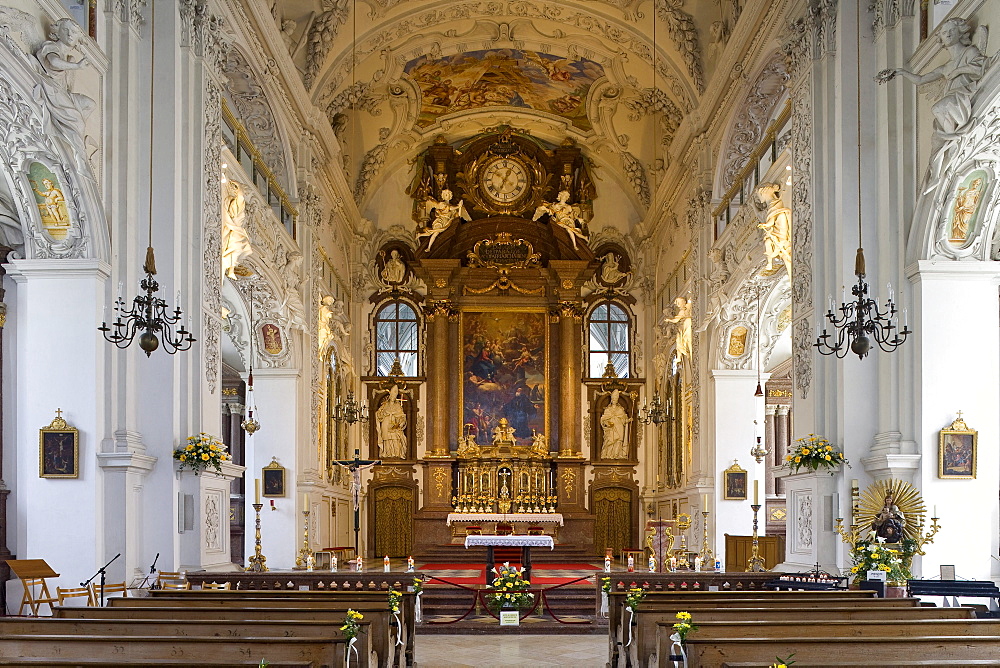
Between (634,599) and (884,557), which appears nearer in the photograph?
(634,599)

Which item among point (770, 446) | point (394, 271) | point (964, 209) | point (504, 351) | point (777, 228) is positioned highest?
point (394, 271)

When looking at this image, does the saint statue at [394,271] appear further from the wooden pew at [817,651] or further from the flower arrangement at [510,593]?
the wooden pew at [817,651]

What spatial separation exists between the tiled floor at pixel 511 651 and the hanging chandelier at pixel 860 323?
176 inches

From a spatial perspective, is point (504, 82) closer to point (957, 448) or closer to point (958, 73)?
point (958, 73)

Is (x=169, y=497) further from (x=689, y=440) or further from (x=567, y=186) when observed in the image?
(x=567, y=186)

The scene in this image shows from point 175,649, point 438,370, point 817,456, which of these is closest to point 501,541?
point 817,456

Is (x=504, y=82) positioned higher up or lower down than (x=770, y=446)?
higher up

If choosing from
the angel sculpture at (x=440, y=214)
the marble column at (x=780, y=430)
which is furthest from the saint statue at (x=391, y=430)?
the marble column at (x=780, y=430)

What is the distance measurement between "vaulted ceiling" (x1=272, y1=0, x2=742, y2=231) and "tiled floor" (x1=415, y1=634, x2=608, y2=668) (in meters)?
11.1

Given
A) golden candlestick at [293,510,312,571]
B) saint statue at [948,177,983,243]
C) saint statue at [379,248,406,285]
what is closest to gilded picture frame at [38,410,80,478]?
golden candlestick at [293,510,312,571]

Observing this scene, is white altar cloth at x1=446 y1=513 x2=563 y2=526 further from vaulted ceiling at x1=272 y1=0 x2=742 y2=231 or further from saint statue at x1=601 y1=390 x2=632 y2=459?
vaulted ceiling at x1=272 y1=0 x2=742 y2=231

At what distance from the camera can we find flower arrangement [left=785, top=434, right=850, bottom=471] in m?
13.2

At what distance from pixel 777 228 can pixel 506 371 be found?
15.0 m

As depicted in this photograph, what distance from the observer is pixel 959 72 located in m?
11.6
